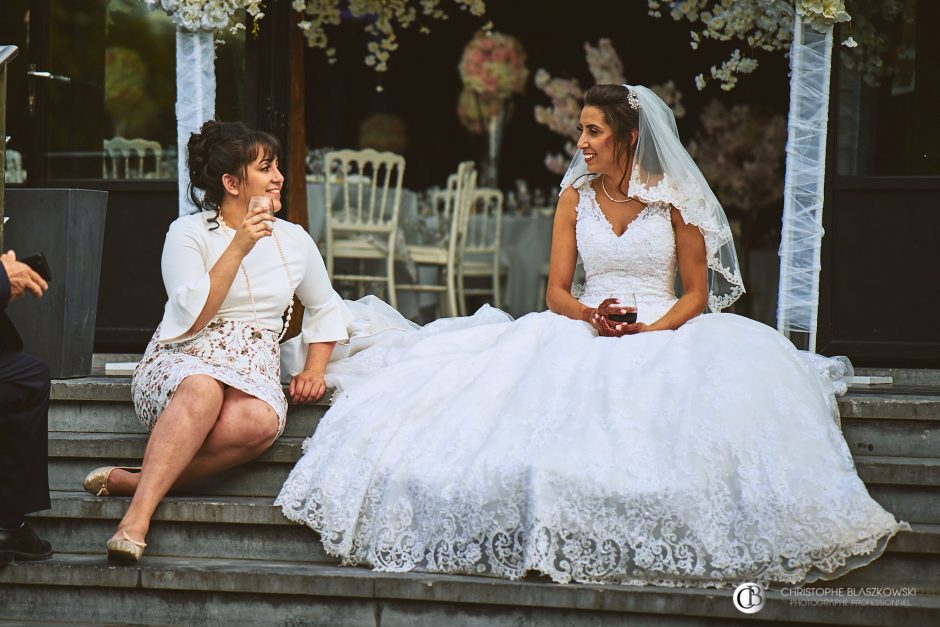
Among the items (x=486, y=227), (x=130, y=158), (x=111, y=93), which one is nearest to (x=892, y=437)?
(x=130, y=158)

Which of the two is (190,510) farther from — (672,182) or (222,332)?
(672,182)

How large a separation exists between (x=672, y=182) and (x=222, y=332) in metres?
Result: 1.85

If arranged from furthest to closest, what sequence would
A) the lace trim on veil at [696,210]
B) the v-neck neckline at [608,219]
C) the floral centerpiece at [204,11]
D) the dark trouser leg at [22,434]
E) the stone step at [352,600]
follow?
1. the floral centerpiece at [204,11]
2. the v-neck neckline at [608,219]
3. the lace trim on veil at [696,210]
4. the dark trouser leg at [22,434]
5. the stone step at [352,600]

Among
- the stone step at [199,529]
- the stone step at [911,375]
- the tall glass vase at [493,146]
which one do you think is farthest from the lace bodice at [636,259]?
the tall glass vase at [493,146]

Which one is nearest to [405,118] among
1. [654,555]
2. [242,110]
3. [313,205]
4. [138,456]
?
[313,205]

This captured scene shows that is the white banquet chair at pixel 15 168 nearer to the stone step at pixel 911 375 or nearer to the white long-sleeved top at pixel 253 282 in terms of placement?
the white long-sleeved top at pixel 253 282

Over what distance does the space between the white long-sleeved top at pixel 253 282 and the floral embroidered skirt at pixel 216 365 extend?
→ 0.08 metres

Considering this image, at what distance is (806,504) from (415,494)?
1244 mm

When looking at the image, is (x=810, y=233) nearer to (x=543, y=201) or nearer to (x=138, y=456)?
(x=138, y=456)

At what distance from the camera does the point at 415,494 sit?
3.76m

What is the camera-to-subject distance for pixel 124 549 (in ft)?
12.2

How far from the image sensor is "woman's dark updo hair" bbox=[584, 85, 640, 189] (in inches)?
178

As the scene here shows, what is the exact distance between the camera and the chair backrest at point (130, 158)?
628cm

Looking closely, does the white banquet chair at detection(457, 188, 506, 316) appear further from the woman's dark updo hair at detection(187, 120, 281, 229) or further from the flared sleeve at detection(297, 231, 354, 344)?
the woman's dark updo hair at detection(187, 120, 281, 229)
